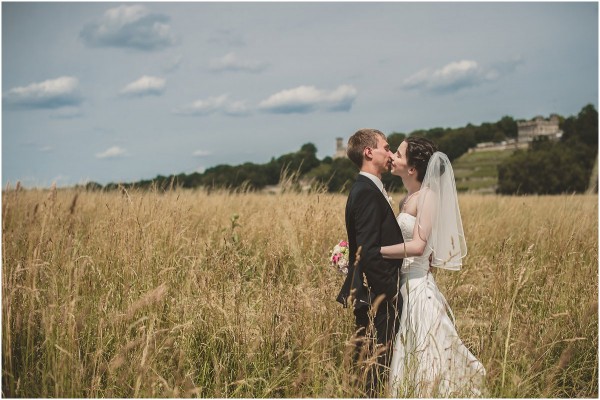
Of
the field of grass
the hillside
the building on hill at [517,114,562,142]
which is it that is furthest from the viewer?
the building on hill at [517,114,562,142]

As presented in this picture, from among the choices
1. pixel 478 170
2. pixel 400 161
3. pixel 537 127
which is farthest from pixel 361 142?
pixel 537 127

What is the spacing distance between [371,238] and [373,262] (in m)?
0.16

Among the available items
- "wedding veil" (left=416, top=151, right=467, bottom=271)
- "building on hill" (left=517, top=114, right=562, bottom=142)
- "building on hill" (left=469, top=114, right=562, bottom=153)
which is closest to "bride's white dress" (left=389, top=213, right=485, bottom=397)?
"wedding veil" (left=416, top=151, right=467, bottom=271)

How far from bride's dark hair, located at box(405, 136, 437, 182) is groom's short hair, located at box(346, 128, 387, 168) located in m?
0.30

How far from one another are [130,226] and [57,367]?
190 cm

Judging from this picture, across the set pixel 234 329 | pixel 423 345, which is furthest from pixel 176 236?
pixel 423 345

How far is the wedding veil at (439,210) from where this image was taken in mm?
3688

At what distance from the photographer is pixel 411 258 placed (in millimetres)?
3730

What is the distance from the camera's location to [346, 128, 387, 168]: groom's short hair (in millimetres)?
3668

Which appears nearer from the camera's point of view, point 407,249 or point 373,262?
point 373,262

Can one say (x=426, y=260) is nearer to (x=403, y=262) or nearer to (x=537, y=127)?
(x=403, y=262)

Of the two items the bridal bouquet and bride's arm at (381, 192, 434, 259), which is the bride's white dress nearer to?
bride's arm at (381, 192, 434, 259)

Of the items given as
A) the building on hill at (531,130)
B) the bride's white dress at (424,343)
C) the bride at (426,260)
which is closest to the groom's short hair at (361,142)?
the bride at (426,260)

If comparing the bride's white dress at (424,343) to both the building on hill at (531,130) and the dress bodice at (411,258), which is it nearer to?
the dress bodice at (411,258)
